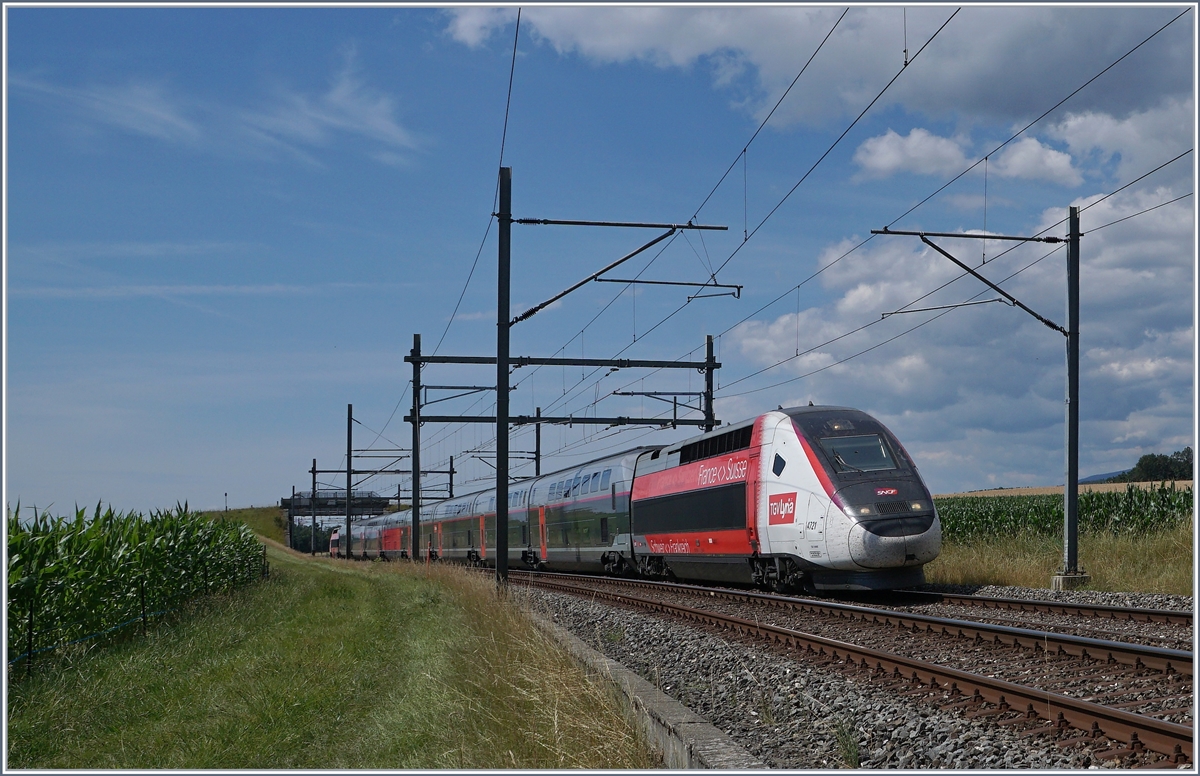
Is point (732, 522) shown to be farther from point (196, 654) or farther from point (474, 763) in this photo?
point (474, 763)

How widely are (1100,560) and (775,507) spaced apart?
29.0 ft

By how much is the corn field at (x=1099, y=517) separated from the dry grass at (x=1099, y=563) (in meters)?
1.52

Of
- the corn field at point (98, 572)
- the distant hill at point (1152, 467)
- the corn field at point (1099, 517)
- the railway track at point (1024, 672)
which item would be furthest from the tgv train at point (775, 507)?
the distant hill at point (1152, 467)

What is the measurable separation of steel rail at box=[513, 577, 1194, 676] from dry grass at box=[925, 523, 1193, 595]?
7.28 metres

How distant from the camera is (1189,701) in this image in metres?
7.71

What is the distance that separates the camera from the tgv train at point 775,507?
16.7 meters

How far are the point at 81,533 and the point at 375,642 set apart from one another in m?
5.39

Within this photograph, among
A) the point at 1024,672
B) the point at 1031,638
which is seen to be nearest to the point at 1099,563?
the point at 1031,638

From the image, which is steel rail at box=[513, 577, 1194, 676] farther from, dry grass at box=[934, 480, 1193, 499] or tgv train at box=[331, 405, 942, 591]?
dry grass at box=[934, 480, 1193, 499]

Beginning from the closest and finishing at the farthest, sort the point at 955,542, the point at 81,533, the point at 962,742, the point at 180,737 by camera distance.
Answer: the point at 962,742 → the point at 180,737 → the point at 81,533 → the point at 955,542

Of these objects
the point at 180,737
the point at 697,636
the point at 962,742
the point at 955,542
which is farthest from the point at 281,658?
the point at 955,542

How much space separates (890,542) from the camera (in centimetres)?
1641

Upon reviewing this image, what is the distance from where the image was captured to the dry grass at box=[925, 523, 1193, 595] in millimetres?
19922

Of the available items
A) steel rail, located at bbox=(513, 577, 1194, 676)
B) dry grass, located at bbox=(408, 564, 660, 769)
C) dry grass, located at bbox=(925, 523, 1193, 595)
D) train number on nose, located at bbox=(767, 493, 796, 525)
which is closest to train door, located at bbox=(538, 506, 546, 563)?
dry grass, located at bbox=(925, 523, 1193, 595)
